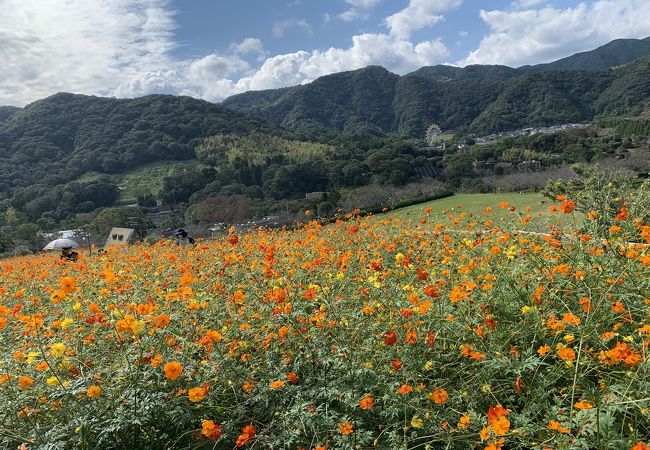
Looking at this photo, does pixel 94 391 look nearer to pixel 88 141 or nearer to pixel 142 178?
pixel 142 178

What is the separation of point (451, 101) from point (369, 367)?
6424 inches

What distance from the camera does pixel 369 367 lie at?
7.04ft

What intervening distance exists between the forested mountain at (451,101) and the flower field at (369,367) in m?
111

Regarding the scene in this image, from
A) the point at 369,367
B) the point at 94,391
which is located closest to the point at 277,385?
the point at 369,367

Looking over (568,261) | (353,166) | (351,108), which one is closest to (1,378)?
(568,261)

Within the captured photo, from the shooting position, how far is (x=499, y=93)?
144m

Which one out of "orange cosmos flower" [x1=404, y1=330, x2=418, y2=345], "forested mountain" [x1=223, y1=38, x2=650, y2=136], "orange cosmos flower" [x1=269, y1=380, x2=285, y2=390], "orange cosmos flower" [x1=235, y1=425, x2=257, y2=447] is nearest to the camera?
"orange cosmos flower" [x1=235, y1=425, x2=257, y2=447]

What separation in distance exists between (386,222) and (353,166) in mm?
52295

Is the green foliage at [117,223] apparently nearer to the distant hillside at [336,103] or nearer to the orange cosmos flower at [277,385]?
the orange cosmos flower at [277,385]

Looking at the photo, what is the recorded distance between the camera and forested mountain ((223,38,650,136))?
111 metres

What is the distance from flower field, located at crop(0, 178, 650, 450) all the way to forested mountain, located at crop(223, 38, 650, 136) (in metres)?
111

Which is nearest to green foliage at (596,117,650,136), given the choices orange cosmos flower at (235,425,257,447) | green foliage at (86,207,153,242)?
green foliage at (86,207,153,242)

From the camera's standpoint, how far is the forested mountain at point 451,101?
111 metres

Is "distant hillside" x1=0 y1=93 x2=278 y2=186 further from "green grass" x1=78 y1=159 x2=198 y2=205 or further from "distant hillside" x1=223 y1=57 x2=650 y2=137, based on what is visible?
"distant hillside" x1=223 y1=57 x2=650 y2=137
